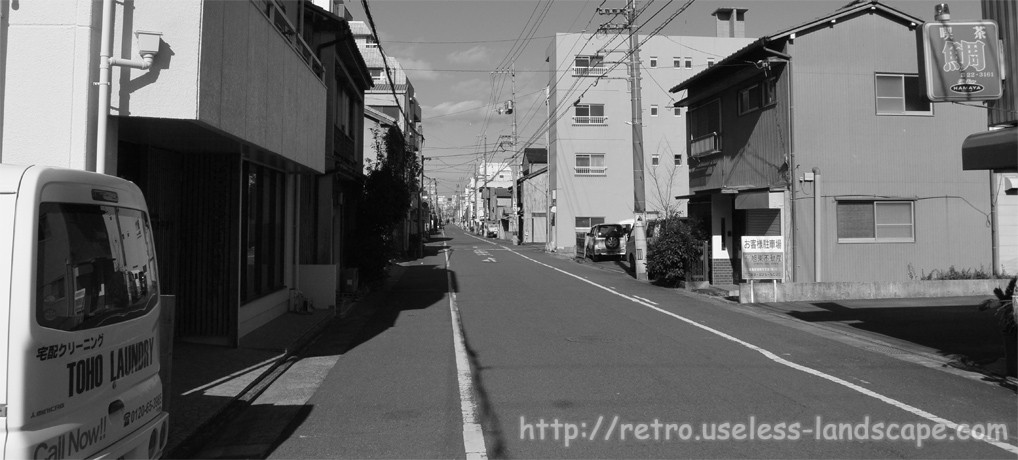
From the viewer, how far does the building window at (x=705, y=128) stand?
22.6 m

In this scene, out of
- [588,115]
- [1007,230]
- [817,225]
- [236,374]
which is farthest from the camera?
[588,115]

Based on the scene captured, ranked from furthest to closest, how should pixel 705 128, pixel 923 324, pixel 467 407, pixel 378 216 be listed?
pixel 705 128
pixel 378 216
pixel 923 324
pixel 467 407

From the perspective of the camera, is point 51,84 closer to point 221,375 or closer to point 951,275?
point 221,375

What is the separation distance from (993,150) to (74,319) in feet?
34.9

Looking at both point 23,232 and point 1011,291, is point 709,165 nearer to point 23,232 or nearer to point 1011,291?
point 1011,291

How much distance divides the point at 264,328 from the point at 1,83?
19.9 ft

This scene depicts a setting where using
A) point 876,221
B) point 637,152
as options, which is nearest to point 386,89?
point 637,152

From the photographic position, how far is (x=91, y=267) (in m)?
3.94

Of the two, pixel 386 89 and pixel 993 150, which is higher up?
pixel 386 89

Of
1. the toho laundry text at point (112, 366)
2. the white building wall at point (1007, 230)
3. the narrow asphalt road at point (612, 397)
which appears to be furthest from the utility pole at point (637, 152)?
the toho laundry text at point (112, 366)

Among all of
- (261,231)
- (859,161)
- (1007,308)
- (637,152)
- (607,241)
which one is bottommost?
(1007,308)

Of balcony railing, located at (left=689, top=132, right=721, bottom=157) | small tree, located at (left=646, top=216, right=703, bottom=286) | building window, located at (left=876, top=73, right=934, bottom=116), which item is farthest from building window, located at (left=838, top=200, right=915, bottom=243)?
balcony railing, located at (left=689, top=132, right=721, bottom=157)

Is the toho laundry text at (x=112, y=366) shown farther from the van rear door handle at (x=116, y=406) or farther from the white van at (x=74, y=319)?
the van rear door handle at (x=116, y=406)

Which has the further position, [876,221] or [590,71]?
[590,71]
